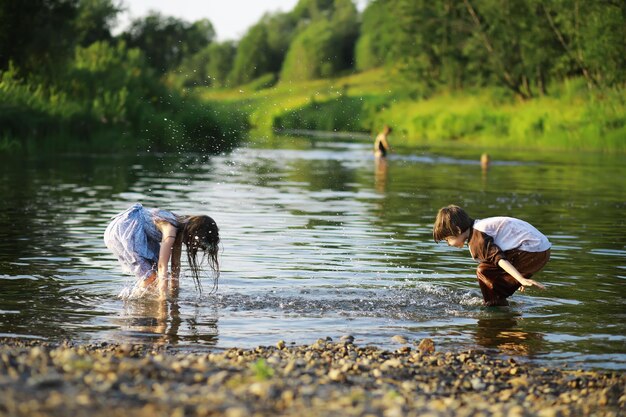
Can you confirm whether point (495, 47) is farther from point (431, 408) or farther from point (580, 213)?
point (431, 408)

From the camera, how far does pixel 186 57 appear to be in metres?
88.8

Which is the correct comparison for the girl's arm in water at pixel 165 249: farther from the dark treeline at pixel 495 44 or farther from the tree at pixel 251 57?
the tree at pixel 251 57

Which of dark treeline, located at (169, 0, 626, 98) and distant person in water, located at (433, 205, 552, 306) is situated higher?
dark treeline, located at (169, 0, 626, 98)

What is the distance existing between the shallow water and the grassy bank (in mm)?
5951

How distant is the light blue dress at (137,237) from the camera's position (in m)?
12.5

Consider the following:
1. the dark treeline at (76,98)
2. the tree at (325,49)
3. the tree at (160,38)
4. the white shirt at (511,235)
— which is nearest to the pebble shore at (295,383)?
the white shirt at (511,235)

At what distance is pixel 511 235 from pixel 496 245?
0.28 m

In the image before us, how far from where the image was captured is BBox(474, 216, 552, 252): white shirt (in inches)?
488

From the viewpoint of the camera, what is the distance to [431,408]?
7.52 m

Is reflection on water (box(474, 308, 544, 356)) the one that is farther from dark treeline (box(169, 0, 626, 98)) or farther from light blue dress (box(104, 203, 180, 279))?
dark treeline (box(169, 0, 626, 98))

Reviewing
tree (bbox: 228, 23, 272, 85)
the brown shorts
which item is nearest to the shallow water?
the brown shorts

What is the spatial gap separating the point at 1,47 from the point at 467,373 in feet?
120

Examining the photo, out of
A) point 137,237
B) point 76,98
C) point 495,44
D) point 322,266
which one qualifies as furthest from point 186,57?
point 137,237

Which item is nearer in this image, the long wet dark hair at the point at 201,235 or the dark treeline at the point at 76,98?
the long wet dark hair at the point at 201,235
